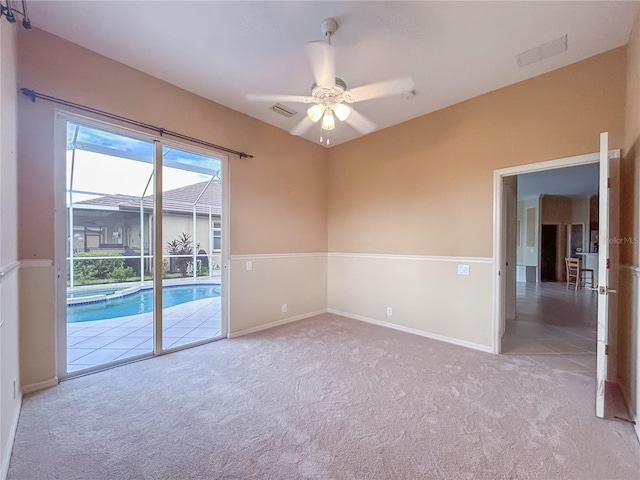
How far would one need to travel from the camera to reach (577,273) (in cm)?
812

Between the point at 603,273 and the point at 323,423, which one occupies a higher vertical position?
the point at 603,273

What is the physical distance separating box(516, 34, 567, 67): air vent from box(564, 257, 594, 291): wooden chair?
8.02 m

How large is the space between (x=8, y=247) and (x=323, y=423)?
2.53 m

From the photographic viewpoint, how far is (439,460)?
1628 mm

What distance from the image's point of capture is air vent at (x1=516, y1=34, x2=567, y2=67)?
2.44 m

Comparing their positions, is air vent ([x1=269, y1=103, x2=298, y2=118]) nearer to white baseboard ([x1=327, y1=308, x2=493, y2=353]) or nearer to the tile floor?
white baseboard ([x1=327, y1=308, x2=493, y2=353])

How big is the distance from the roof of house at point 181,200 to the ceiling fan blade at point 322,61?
2.24m

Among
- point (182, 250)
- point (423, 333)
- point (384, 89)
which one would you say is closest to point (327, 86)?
point (384, 89)

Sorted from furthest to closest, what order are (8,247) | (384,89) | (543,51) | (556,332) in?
(556,332), (384,89), (543,51), (8,247)

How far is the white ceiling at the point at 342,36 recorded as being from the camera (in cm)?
212

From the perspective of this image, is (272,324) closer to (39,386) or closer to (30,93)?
(39,386)

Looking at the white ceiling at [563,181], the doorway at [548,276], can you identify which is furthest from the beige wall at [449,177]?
the white ceiling at [563,181]

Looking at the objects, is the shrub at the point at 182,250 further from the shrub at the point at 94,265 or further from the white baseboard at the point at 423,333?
the white baseboard at the point at 423,333

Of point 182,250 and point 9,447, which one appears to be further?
point 182,250
